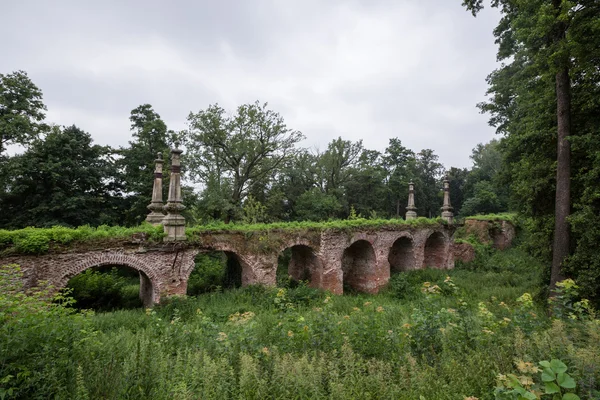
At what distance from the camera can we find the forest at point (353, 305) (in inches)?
142

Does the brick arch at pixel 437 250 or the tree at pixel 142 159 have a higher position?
the tree at pixel 142 159

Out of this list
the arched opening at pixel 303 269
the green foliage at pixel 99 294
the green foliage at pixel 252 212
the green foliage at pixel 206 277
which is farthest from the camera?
the green foliage at pixel 252 212

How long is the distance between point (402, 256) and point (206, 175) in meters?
16.9

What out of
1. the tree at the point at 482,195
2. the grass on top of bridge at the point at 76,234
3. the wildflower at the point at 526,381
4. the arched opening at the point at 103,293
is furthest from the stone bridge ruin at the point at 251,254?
the tree at the point at 482,195

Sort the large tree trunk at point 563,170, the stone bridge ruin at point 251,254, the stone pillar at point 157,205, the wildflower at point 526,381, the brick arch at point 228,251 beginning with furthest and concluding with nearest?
1. the stone pillar at point 157,205
2. the brick arch at point 228,251
3. the stone bridge ruin at point 251,254
4. the large tree trunk at point 563,170
5. the wildflower at point 526,381

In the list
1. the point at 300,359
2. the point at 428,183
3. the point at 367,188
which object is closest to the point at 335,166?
the point at 367,188

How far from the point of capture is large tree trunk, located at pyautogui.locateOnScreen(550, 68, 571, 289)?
739 centimetres

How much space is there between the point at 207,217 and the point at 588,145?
65.7 feet

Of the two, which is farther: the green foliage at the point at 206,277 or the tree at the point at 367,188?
the tree at the point at 367,188

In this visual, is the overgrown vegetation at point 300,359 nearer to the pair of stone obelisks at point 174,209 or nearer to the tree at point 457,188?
the pair of stone obelisks at point 174,209

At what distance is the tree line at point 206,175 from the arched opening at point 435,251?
12.7 ft

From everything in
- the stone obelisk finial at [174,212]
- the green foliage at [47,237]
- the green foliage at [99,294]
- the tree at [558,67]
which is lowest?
the green foliage at [99,294]

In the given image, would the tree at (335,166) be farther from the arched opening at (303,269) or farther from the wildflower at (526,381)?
the wildflower at (526,381)

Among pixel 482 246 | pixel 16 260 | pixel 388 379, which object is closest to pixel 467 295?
pixel 388 379
